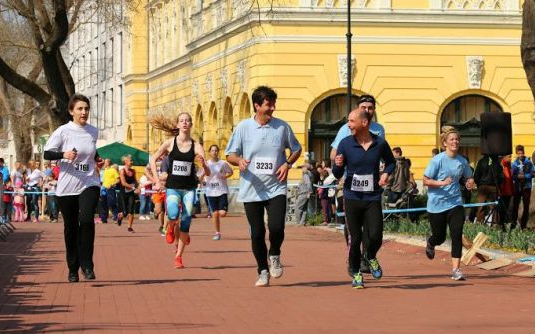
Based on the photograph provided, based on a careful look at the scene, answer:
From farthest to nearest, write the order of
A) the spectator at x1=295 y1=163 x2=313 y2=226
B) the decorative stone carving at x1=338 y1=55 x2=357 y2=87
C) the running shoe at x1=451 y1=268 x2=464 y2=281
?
the decorative stone carving at x1=338 y1=55 x2=357 y2=87, the spectator at x1=295 y1=163 x2=313 y2=226, the running shoe at x1=451 y1=268 x2=464 y2=281

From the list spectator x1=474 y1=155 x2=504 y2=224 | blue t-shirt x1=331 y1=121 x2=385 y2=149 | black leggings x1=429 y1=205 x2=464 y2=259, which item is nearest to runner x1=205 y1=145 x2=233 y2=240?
spectator x1=474 y1=155 x2=504 y2=224

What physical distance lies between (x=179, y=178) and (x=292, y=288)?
419 centimetres

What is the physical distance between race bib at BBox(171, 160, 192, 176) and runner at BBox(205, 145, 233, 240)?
6.98 m

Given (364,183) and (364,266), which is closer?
(364,183)

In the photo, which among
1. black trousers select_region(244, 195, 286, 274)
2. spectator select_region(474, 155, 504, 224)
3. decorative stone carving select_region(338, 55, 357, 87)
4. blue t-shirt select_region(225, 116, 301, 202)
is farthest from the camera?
decorative stone carving select_region(338, 55, 357, 87)

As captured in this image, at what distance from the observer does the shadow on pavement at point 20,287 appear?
11734 millimetres

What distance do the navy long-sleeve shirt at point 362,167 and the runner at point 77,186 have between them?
2.62m

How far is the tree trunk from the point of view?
21.6 meters

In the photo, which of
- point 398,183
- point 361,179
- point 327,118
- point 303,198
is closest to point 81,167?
point 361,179

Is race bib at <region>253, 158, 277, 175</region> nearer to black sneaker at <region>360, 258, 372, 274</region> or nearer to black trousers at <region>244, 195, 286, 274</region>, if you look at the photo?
black trousers at <region>244, 195, 286, 274</region>

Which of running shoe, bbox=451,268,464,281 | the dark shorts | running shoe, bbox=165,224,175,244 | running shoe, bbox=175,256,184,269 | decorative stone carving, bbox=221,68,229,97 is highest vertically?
decorative stone carving, bbox=221,68,229,97

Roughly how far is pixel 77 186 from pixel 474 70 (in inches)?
1228

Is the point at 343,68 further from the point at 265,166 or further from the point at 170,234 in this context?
the point at 265,166

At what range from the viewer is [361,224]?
1530cm
